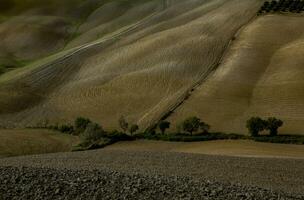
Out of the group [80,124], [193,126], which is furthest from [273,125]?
[80,124]

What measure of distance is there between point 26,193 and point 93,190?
2.57m

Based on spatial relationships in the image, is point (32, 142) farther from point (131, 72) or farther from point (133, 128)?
point (131, 72)

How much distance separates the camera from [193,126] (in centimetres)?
5912

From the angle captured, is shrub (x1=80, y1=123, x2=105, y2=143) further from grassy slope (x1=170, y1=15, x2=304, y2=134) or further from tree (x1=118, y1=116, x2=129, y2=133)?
grassy slope (x1=170, y1=15, x2=304, y2=134)

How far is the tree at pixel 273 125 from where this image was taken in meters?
56.4

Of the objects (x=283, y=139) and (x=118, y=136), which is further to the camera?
(x=118, y=136)

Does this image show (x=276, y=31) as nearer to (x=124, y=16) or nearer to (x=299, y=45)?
(x=299, y=45)

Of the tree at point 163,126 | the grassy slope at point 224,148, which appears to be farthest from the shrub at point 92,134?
the tree at point 163,126

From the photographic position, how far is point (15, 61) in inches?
4786

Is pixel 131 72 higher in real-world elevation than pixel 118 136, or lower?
higher

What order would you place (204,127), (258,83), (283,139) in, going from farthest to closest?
(258,83)
(204,127)
(283,139)

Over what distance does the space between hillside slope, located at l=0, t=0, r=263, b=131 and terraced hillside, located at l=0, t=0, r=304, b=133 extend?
0.14 meters

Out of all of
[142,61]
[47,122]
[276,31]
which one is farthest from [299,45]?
[47,122]

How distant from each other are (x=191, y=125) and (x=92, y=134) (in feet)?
31.4
